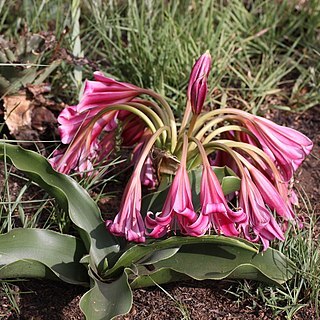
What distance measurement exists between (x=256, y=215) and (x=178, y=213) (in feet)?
0.94

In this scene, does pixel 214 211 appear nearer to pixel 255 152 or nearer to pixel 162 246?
pixel 162 246

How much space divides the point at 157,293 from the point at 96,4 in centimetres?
160

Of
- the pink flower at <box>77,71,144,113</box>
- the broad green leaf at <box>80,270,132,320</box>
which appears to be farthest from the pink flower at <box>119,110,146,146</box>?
the broad green leaf at <box>80,270,132,320</box>

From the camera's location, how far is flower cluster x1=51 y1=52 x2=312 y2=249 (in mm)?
2430

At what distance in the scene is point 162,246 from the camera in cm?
246

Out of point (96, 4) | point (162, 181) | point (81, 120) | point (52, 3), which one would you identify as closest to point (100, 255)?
point (162, 181)

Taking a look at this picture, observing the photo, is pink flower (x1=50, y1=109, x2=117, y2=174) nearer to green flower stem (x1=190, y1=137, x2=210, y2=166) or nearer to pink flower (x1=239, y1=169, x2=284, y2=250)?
green flower stem (x1=190, y1=137, x2=210, y2=166)

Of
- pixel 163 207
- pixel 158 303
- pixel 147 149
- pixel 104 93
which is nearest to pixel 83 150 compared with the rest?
pixel 104 93

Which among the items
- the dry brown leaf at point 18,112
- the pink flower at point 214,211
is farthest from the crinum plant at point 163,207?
the dry brown leaf at point 18,112

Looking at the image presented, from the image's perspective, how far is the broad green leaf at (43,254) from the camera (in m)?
2.46

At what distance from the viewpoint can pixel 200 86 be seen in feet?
8.36

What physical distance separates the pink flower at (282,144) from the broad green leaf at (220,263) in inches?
13.9

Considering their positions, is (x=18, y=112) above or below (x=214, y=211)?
below

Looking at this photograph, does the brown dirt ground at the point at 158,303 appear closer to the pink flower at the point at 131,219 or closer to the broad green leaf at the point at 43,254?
the broad green leaf at the point at 43,254
